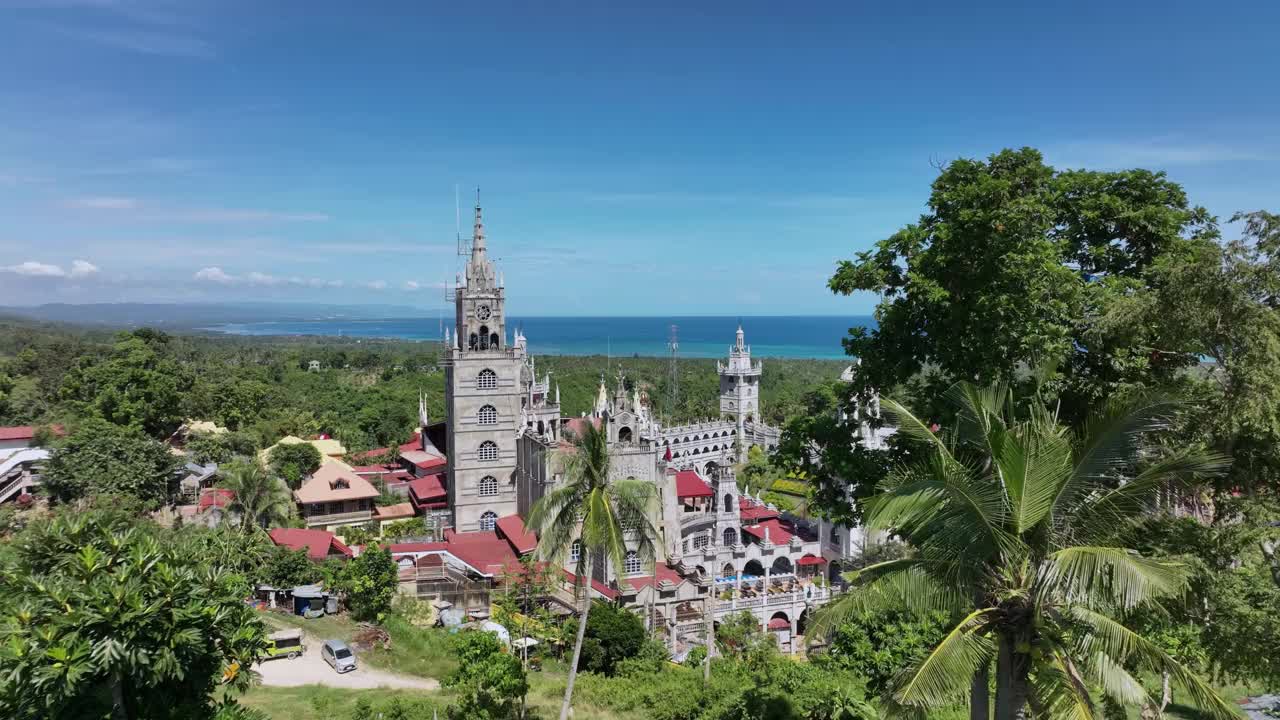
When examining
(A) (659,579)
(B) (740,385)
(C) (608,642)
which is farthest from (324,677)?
(B) (740,385)

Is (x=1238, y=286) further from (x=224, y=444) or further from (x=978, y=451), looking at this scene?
(x=224, y=444)

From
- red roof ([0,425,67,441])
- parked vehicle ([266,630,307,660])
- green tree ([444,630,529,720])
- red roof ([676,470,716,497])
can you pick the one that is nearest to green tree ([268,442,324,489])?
red roof ([0,425,67,441])

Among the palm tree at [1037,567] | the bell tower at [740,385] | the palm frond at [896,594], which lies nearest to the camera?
the palm tree at [1037,567]

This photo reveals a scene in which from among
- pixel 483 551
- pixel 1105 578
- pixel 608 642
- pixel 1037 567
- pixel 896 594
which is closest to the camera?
pixel 1105 578

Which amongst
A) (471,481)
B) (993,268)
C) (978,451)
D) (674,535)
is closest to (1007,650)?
(978,451)

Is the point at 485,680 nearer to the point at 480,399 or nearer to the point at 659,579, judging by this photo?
the point at 659,579

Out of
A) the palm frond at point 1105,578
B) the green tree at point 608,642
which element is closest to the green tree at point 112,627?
the palm frond at point 1105,578

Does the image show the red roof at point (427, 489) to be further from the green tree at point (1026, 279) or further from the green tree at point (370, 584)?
the green tree at point (1026, 279)
